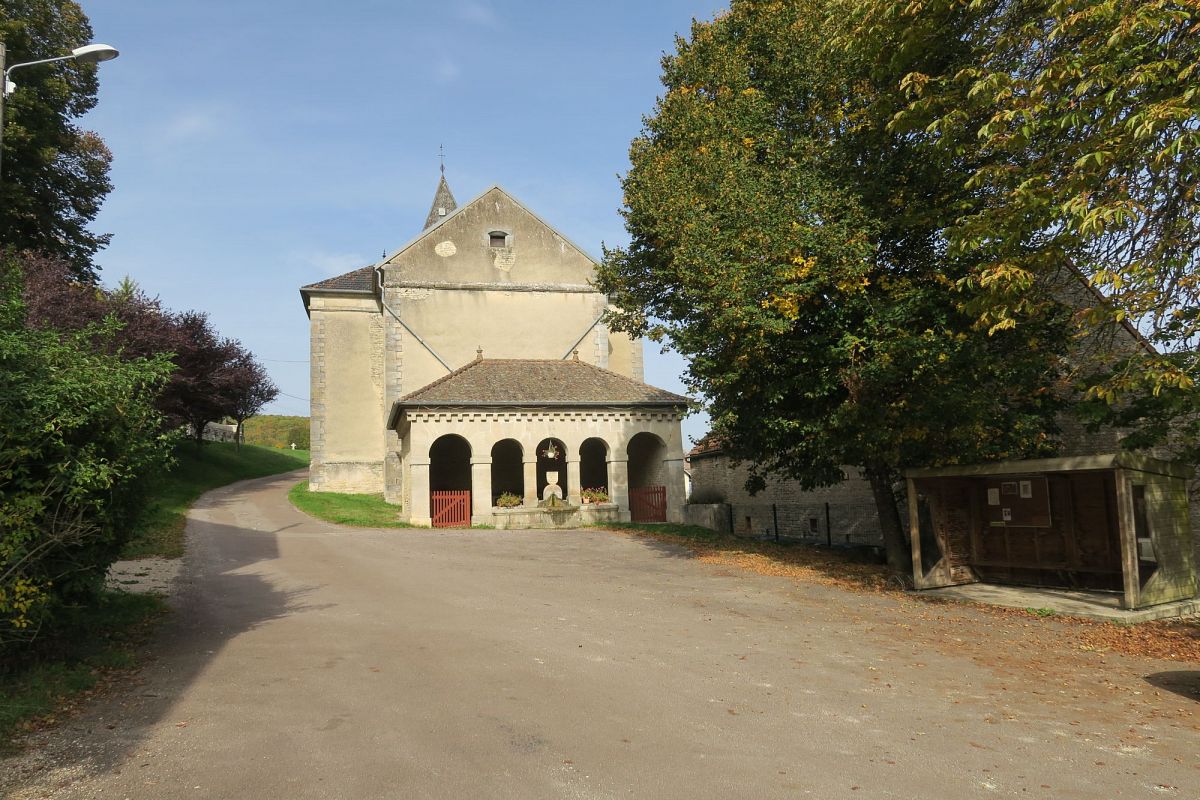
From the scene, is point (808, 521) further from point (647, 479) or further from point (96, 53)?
point (96, 53)

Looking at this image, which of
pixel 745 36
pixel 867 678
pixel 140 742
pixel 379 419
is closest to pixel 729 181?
pixel 745 36

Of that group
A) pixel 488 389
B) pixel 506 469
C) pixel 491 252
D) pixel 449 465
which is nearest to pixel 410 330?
pixel 491 252

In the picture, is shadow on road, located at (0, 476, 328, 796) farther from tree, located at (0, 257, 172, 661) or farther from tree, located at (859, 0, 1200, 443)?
tree, located at (859, 0, 1200, 443)

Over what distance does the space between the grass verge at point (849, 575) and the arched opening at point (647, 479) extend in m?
2.03

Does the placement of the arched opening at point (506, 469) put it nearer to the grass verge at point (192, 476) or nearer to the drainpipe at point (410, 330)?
the drainpipe at point (410, 330)

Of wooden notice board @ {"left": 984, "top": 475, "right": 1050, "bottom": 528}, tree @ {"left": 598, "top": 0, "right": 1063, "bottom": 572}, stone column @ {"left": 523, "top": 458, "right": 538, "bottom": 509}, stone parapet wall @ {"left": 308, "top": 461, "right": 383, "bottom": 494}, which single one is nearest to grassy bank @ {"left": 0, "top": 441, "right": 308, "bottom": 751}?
tree @ {"left": 598, "top": 0, "right": 1063, "bottom": 572}

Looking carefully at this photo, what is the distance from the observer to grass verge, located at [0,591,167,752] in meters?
6.51

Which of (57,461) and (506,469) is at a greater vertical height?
(57,461)

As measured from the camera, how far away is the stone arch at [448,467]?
103 feet

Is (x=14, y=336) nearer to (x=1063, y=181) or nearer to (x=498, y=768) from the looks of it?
(x=498, y=768)

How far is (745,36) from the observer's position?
16969 mm

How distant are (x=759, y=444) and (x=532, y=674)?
32.0 ft

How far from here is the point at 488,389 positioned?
89.7 feet

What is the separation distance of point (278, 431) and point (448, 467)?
46532 mm
